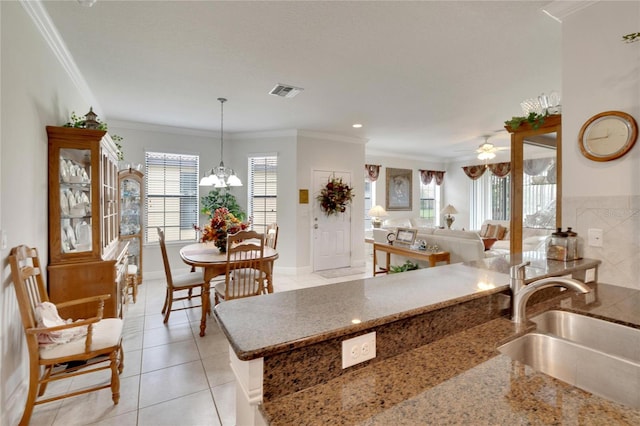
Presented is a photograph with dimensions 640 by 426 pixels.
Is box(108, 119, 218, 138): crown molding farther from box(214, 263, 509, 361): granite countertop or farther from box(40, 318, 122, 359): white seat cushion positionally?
box(214, 263, 509, 361): granite countertop

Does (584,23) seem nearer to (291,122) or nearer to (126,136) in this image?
(291,122)

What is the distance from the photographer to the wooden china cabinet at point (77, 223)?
2.42 meters

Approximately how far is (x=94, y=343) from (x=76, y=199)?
130 centimetres

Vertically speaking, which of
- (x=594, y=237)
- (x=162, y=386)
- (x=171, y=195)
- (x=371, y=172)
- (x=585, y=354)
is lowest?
(x=162, y=386)

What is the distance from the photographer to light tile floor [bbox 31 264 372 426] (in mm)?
1921

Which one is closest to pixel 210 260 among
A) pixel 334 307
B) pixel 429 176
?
pixel 334 307

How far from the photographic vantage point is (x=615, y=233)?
1798 mm

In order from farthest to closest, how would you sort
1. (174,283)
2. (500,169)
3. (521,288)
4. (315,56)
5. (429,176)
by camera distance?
(429,176) → (500,169) → (174,283) → (315,56) → (521,288)

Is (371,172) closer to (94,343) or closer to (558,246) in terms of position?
(558,246)

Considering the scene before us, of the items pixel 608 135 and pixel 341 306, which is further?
pixel 608 135

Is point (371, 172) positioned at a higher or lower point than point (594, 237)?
higher

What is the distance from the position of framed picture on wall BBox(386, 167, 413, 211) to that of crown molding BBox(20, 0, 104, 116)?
6.32 metres

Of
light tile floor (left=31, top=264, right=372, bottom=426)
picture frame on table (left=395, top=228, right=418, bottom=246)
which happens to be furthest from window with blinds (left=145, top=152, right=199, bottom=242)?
picture frame on table (left=395, top=228, right=418, bottom=246)


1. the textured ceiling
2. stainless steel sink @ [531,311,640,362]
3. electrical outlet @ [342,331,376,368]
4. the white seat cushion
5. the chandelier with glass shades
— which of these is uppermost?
the textured ceiling
